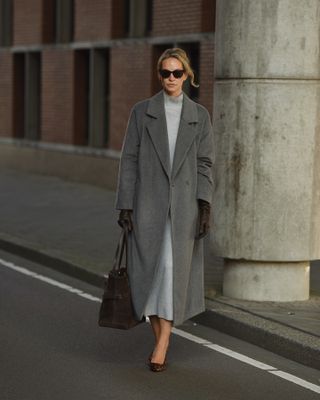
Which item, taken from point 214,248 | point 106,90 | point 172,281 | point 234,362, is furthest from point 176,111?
point 106,90

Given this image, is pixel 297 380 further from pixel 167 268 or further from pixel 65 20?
pixel 65 20


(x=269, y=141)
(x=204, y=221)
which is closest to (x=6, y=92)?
(x=269, y=141)

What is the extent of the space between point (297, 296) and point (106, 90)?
43.2ft

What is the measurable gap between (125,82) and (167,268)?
13.7 m

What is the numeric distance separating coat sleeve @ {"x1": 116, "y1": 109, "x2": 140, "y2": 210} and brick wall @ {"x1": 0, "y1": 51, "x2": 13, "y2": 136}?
61.8 ft

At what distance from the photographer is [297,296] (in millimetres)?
10297

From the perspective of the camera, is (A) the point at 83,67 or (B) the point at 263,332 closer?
(B) the point at 263,332

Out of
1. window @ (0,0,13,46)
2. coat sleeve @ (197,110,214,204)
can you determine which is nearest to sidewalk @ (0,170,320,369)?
coat sleeve @ (197,110,214,204)

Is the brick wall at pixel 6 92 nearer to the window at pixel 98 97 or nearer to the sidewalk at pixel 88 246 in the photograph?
the sidewalk at pixel 88 246

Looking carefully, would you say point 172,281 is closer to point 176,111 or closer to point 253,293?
point 176,111

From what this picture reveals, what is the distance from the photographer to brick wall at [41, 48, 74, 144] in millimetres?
23922

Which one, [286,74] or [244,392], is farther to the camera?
[286,74]

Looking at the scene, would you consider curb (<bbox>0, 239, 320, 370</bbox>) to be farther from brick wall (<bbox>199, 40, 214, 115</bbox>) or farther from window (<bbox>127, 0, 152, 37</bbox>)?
window (<bbox>127, 0, 152, 37</bbox>)

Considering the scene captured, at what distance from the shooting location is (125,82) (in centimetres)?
2166
